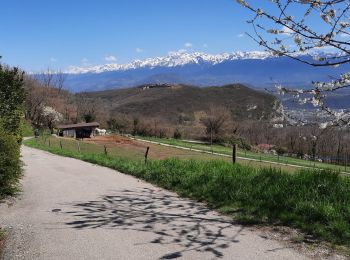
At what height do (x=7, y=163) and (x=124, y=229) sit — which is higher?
(x=7, y=163)

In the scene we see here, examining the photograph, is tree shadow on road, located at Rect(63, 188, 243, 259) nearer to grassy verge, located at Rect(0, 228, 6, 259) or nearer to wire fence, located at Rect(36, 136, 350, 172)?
grassy verge, located at Rect(0, 228, 6, 259)

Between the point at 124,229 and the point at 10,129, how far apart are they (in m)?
7.33

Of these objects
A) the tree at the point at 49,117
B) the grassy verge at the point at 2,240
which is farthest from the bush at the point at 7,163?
the tree at the point at 49,117

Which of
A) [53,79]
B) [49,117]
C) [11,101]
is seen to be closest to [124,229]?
[11,101]

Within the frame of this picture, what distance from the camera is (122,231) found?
7996 mm

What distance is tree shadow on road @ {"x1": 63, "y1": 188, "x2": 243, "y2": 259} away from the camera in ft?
23.9

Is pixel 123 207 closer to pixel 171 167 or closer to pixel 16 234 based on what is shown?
pixel 16 234

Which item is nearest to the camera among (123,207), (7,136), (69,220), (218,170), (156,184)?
(69,220)

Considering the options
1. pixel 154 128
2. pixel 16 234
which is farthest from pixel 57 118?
pixel 16 234

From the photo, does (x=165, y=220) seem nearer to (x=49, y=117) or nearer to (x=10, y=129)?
(x=10, y=129)

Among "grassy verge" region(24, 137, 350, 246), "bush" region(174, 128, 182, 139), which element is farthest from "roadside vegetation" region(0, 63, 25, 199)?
"bush" region(174, 128, 182, 139)

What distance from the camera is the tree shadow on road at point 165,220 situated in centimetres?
729

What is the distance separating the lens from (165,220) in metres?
8.76

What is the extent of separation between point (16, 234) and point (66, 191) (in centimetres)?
502
